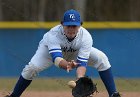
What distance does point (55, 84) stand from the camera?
10.6 m

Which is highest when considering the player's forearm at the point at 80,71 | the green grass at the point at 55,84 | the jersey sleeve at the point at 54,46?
the jersey sleeve at the point at 54,46

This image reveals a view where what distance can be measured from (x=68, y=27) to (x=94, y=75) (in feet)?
17.3

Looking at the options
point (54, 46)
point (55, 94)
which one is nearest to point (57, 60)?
point (54, 46)

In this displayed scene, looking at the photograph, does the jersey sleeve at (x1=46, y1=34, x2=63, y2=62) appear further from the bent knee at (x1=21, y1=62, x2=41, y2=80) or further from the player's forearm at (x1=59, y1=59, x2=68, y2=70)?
the bent knee at (x1=21, y1=62, x2=41, y2=80)

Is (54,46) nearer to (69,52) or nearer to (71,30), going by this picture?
(71,30)

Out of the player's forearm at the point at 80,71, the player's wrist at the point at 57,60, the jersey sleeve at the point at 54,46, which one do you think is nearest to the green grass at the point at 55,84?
the jersey sleeve at the point at 54,46

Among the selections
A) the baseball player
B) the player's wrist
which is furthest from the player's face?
the player's wrist

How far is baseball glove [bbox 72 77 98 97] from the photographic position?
5.86 meters

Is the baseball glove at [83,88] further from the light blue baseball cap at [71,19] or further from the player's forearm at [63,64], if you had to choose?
the light blue baseball cap at [71,19]

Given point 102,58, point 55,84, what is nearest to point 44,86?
point 55,84

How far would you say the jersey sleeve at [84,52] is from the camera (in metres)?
6.37

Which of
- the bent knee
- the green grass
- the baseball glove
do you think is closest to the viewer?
the baseball glove

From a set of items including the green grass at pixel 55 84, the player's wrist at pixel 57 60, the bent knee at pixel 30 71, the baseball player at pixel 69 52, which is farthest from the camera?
the green grass at pixel 55 84

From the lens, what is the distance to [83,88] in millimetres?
5902
